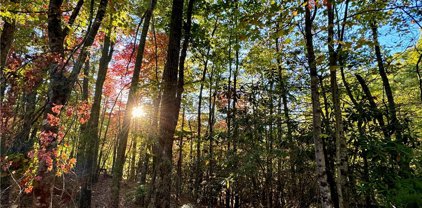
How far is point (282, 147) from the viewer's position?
710 centimetres

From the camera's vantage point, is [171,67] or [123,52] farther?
[123,52]

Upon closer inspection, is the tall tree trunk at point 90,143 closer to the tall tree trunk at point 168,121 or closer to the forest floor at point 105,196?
the forest floor at point 105,196

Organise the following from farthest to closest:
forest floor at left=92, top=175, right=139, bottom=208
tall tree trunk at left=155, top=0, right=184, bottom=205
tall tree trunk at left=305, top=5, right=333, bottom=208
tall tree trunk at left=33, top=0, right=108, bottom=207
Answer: forest floor at left=92, top=175, right=139, bottom=208, tall tree trunk at left=305, top=5, right=333, bottom=208, tall tree trunk at left=155, top=0, right=184, bottom=205, tall tree trunk at left=33, top=0, right=108, bottom=207

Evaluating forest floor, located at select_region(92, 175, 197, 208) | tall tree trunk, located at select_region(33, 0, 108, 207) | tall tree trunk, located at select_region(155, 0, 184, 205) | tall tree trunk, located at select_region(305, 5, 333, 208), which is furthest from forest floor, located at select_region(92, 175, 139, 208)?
tall tree trunk, located at select_region(305, 5, 333, 208)

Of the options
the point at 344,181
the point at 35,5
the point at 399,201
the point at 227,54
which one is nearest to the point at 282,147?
the point at 344,181

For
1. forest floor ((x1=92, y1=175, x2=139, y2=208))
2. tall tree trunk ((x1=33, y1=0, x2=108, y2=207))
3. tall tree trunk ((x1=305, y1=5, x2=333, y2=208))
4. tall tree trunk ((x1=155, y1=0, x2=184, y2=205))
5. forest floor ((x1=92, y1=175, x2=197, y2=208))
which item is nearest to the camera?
tall tree trunk ((x1=33, y1=0, x2=108, y2=207))

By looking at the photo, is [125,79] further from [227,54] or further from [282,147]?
[282,147]

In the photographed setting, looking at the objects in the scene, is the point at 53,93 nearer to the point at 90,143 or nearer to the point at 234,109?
the point at 90,143

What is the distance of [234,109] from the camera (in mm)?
8219

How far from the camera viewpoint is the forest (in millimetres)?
2965

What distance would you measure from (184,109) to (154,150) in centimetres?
1012

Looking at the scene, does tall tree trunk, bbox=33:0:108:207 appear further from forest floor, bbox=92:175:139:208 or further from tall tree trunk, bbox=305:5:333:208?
forest floor, bbox=92:175:139:208

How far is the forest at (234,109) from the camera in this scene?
296cm

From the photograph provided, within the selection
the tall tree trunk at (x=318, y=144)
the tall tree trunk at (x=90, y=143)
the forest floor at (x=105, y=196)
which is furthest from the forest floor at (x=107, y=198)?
the tall tree trunk at (x=318, y=144)
